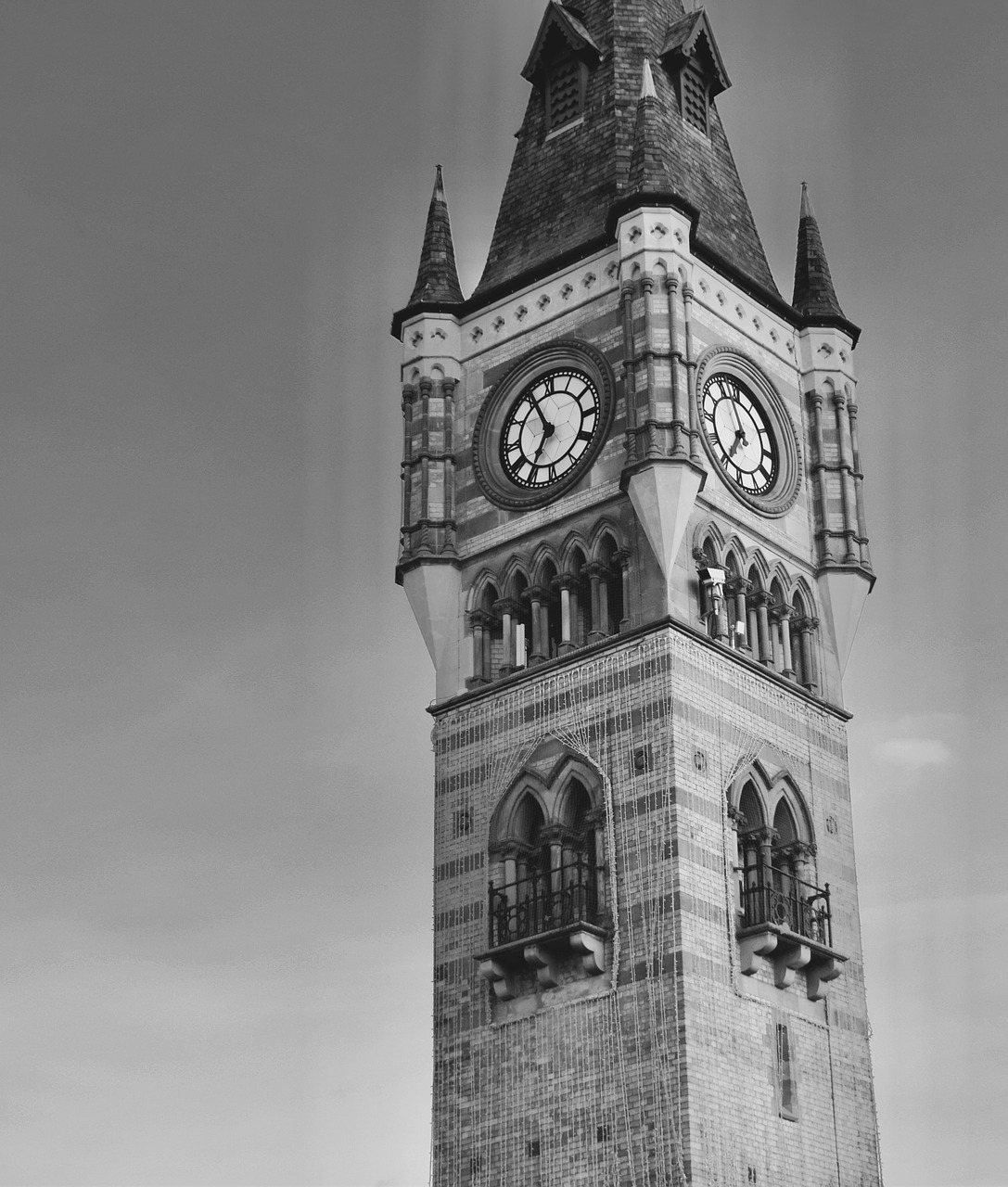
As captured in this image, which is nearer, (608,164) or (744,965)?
→ (744,965)

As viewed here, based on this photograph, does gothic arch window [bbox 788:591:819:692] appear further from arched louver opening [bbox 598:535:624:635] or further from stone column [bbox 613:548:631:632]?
stone column [bbox 613:548:631:632]

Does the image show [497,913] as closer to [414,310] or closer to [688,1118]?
[688,1118]

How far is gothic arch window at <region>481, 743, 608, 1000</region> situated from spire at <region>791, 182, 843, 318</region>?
43.2ft

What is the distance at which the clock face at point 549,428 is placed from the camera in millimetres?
45812

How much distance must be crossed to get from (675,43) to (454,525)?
502 inches

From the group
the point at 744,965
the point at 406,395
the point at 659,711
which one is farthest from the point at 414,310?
the point at 744,965

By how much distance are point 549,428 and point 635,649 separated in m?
6.03

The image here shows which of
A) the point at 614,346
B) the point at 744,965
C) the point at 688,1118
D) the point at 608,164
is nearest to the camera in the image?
the point at 688,1118

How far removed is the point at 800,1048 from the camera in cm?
4116

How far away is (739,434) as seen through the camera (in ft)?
153

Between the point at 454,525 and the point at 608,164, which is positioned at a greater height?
the point at 608,164

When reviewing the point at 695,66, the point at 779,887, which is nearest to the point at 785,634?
the point at 779,887

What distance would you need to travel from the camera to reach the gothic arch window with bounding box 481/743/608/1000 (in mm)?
40625

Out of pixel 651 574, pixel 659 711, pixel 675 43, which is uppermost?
pixel 675 43
